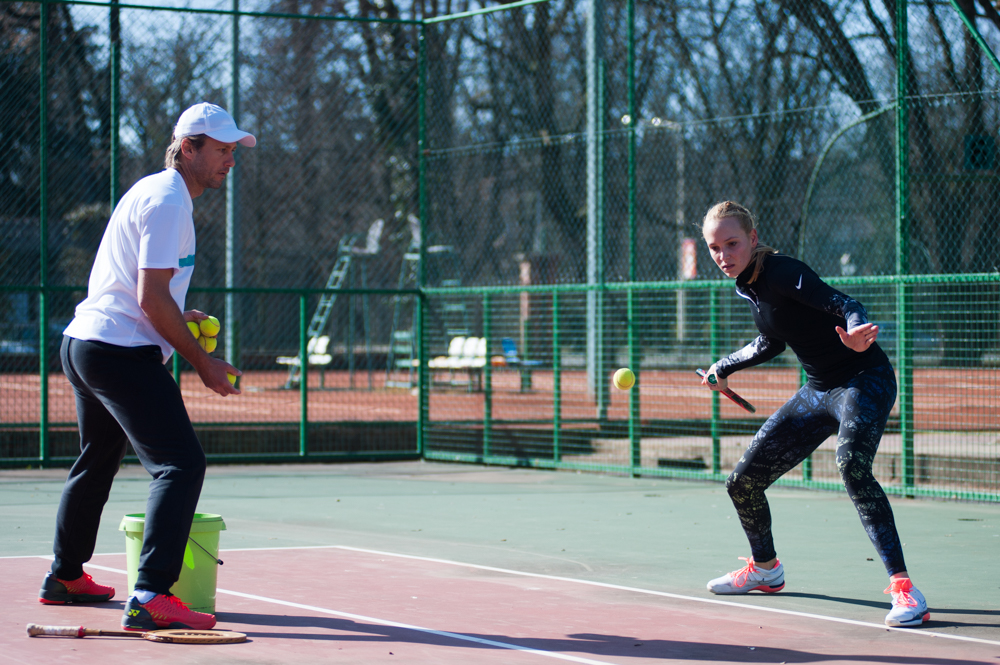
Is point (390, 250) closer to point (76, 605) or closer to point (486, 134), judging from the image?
point (486, 134)

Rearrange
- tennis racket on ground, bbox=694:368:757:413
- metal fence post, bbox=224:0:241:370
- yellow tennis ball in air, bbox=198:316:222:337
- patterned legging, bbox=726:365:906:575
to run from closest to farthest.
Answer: yellow tennis ball in air, bbox=198:316:222:337 → patterned legging, bbox=726:365:906:575 → tennis racket on ground, bbox=694:368:757:413 → metal fence post, bbox=224:0:241:370

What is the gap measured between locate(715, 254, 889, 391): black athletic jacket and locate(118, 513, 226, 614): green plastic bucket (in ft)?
8.13

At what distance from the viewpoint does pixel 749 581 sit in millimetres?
5758

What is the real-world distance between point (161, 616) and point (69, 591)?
0.81 meters

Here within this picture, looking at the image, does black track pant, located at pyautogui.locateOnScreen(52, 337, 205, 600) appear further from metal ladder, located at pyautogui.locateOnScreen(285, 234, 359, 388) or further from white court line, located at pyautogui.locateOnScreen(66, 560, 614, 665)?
metal ladder, located at pyautogui.locateOnScreen(285, 234, 359, 388)

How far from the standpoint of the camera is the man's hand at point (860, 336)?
4.81 m

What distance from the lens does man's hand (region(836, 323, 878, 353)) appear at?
4.81 m

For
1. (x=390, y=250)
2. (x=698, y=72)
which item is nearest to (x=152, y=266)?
(x=698, y=72)

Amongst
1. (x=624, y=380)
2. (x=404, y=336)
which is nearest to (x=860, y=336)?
(x=624, y=380)

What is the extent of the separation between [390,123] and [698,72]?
4.01 metres

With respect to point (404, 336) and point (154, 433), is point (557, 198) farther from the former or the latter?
point (154, 433)

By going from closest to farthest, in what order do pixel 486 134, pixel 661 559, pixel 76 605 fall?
pixel 76 605, pixel 661 559, pixel 486 134

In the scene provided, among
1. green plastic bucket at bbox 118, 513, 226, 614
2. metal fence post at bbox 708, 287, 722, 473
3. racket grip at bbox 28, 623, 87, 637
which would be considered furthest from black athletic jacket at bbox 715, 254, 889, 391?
metal fence post at bbox 708, 287, 722, 473

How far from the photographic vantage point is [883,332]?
1066 centimetres
